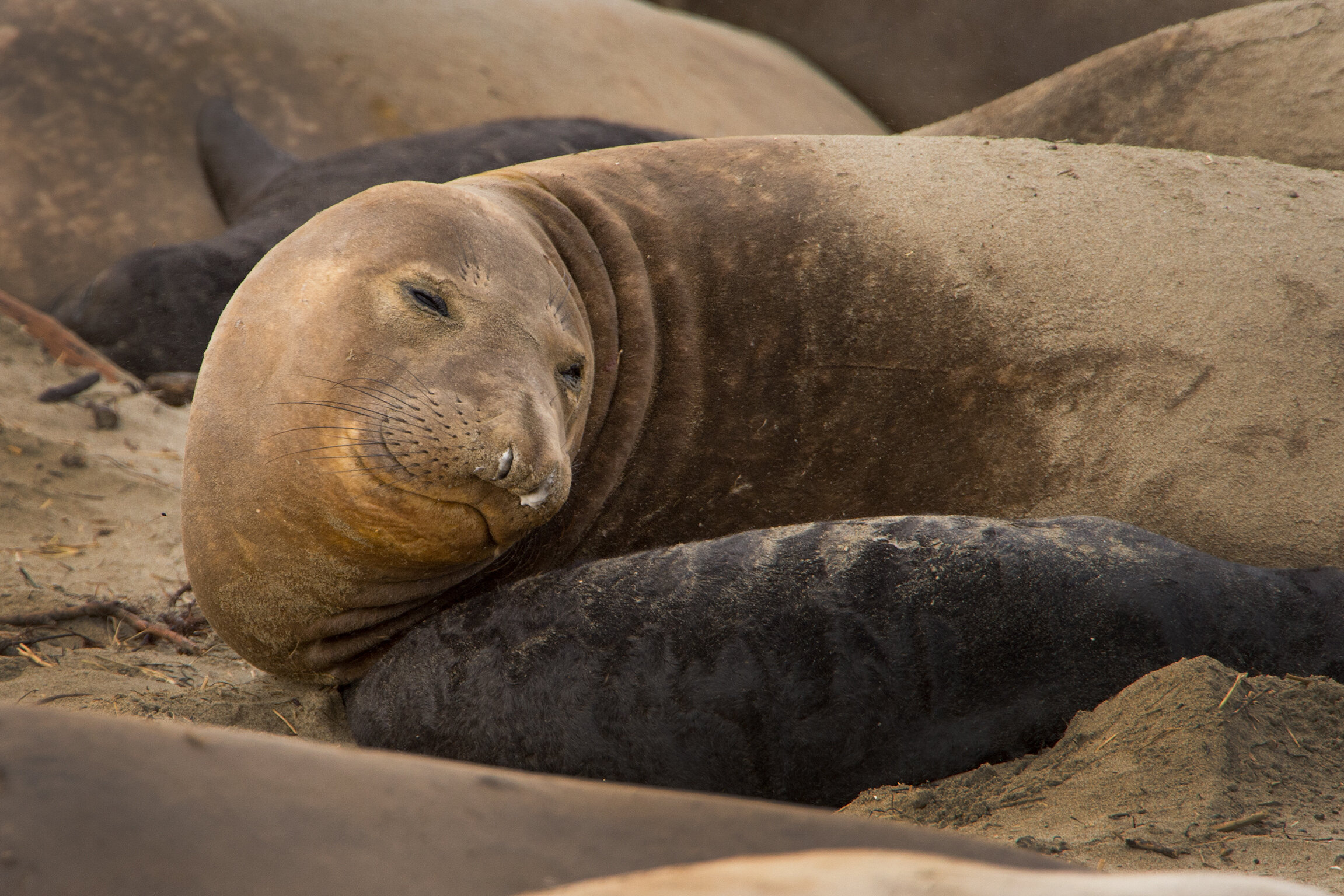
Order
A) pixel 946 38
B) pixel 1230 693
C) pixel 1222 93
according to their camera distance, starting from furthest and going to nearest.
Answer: pixel 946 38 < pixel 1222 93 < pixel 1230 693

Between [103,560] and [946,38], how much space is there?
4.53m

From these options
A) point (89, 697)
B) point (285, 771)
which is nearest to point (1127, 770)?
point (285, 771)

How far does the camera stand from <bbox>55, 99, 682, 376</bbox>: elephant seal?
4.58 m

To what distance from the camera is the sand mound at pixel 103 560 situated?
2.64 meters

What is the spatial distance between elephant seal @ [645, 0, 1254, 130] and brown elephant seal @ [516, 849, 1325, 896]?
16.3 ft

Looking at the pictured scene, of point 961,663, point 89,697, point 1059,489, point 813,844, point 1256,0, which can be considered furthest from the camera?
A: point 1256,0

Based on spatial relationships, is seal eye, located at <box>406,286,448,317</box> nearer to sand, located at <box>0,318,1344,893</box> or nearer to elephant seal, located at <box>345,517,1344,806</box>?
elephant seal, located at <box>345,517,1344,806</box>

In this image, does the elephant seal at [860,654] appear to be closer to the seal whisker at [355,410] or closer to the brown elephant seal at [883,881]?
the seal whisker at [355,410]

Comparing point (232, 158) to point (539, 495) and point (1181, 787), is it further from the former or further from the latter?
point (1181, 787)

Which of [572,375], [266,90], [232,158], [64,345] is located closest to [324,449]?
[572,375]

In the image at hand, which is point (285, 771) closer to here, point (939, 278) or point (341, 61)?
point (939, 278)

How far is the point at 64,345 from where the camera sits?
463 cm

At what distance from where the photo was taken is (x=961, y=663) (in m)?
2.17

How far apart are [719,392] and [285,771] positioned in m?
1.89
